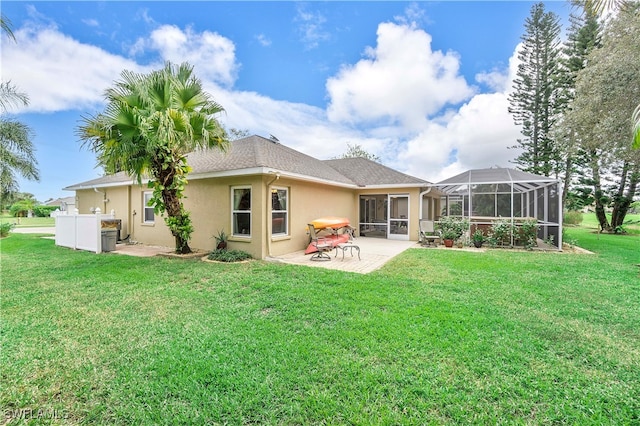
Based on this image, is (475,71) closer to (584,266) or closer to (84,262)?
(584,266)

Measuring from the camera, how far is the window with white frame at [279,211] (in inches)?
394

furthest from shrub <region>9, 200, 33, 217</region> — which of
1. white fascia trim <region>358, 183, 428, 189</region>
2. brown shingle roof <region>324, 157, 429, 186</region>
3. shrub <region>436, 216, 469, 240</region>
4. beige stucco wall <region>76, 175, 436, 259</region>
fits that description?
shrub <region>436, 216, 469, 240</region>

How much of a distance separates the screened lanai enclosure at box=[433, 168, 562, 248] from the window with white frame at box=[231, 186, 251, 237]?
974 centimetres

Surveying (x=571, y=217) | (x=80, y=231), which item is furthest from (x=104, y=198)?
(x=571, y=217)

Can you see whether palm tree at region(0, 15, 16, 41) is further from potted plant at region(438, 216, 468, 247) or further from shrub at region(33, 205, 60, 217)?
shrub at region(33, 205, 60, 217)

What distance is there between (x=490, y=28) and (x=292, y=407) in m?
17.6

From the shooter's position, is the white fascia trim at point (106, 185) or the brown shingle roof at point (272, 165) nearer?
the brown shingle roof at point (272, 165)

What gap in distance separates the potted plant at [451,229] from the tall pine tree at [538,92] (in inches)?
614

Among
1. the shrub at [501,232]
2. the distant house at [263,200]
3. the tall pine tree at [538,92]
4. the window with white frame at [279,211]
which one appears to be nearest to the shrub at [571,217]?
the tall pine tree at [538,92]

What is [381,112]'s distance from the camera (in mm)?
19938

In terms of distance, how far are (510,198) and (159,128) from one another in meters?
16.1

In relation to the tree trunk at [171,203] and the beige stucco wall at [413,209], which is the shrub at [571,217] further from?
the tree trunk at [171,203]

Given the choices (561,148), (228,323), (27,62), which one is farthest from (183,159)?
(561,148)

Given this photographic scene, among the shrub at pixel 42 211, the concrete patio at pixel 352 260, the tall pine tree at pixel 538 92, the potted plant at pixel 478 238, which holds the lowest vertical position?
the concrete patio at pixel 352 260
